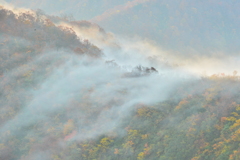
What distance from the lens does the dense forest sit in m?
27.1

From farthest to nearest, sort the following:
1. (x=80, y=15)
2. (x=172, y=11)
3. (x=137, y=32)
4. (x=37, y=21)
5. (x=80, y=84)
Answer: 1. (x=80, y=15)
2. (x=172, y=11)
3. (x=137, y=32)
4. (x=37, y=21)
5. (x=80, y=84)

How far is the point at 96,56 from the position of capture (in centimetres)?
5319

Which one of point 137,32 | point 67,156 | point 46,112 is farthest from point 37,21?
point 137,32

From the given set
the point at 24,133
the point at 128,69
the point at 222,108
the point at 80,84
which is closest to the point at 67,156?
the point at 24,133

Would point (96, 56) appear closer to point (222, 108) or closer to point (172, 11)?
point (222, 108)

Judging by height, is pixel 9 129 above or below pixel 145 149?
above

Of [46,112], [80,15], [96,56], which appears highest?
[80,15]

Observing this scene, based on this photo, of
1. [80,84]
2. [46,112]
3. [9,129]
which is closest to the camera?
[9,129]

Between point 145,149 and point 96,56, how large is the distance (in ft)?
94.4

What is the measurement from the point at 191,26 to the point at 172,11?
1430 centimetres

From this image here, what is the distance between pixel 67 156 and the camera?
3112 centimetres

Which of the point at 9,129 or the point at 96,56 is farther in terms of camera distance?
the point at 96,56

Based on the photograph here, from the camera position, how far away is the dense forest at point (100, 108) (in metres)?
27.1

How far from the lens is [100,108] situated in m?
37.2
